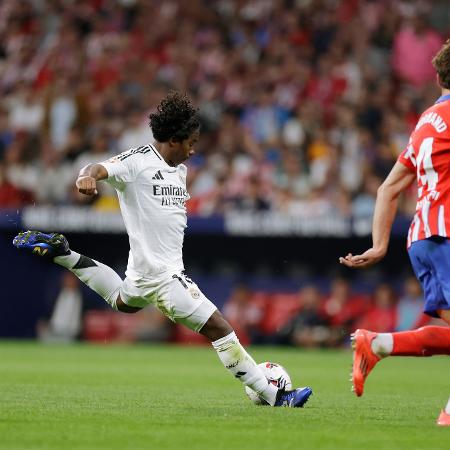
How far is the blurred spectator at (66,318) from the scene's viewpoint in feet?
70.8

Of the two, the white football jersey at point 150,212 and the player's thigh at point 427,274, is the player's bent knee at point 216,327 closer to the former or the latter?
the white football jersey at point 150,212

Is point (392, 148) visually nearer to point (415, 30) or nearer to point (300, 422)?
point (415, 30)

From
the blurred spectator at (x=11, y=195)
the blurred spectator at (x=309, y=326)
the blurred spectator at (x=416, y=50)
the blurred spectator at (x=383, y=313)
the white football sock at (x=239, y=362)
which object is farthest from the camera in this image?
the blurred spectator at (x=11, y=195)

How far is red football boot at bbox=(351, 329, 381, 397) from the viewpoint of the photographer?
6.89m

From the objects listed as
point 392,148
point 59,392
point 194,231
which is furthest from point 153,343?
point 59,392

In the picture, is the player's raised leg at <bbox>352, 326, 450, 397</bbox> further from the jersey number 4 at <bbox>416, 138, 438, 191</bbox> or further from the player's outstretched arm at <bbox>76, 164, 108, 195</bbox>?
the player's outstretched arm at <bbox>76, 164, 108, 195</bbox>

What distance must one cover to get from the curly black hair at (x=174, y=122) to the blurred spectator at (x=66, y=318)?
1343 cm

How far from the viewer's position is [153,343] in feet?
71.0

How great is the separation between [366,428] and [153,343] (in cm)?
1490

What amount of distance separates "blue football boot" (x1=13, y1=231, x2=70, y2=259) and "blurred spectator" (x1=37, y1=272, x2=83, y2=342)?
13031mm

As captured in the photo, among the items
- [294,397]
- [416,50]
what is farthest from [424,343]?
[416,50]

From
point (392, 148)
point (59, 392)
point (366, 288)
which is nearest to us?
point (59, 392)

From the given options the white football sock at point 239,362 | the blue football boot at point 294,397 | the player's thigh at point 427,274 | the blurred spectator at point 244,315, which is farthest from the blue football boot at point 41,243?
the blurred spectator at point 244,315

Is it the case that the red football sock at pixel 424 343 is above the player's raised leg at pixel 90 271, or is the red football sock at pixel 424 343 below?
below
